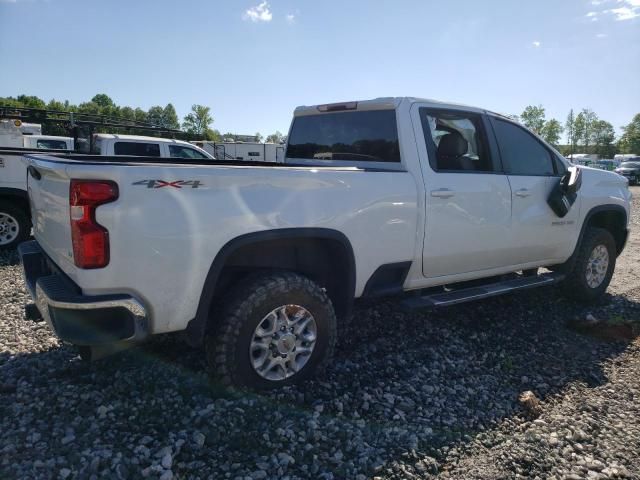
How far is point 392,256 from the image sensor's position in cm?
346

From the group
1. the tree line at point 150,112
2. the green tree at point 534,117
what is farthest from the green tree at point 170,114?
the green tree at point 534,117

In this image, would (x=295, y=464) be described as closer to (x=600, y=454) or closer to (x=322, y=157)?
(x=600, y=454)

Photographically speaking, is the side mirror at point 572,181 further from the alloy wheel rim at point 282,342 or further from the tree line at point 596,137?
the tree line at point 596,137

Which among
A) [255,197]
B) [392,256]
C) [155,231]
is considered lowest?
[392,256]

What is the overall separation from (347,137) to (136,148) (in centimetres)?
695

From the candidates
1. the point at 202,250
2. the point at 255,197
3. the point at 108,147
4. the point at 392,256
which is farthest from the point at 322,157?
the point at 108,147

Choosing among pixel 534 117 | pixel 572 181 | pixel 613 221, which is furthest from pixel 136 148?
pixel 534 117

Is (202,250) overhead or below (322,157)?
below

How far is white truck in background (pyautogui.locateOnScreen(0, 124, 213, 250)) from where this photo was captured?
7148mm

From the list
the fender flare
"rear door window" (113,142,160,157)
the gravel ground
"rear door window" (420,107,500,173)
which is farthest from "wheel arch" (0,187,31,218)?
the fender flare

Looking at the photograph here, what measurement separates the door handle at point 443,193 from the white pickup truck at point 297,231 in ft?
0.04

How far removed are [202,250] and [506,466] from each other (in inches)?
79.7

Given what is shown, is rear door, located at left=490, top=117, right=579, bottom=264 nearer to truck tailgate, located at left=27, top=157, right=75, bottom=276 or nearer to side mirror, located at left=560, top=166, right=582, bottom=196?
side mirror, located at left=560, top=166, right=582, bottom=196

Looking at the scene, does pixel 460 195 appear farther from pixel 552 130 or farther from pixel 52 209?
pixel 552 130
